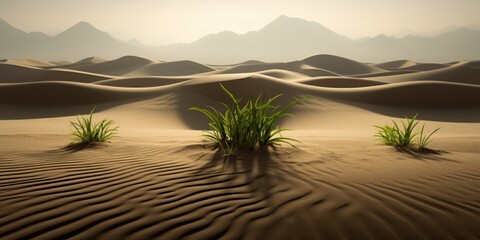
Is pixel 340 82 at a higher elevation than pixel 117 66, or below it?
below

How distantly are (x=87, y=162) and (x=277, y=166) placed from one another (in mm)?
2132

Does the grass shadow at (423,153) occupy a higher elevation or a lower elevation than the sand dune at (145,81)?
lower

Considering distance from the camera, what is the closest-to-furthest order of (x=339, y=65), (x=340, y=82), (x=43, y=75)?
(x=340, y=82) → (x=43, y=75) → (x=339, y=65)

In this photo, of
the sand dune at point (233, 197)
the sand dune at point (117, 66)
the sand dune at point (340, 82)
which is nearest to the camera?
the sand dune at point (233, 197)

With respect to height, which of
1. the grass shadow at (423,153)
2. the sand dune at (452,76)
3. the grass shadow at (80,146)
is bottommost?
the grass shadow at (80,146)

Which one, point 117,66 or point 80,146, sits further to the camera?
point 117,66

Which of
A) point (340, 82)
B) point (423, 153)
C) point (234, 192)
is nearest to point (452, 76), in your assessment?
point (340, 82)

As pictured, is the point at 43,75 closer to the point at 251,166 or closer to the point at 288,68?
the point at 288,68

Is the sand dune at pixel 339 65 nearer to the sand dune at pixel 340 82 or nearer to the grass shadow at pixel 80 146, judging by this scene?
the sand dune at pixel 340 82

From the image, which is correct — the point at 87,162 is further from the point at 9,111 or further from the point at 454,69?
the point at 454,69

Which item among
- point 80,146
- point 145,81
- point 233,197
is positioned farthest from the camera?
point 145,81

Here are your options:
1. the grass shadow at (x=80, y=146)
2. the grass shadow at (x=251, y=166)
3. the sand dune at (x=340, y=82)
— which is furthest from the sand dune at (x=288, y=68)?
the grass shadow at (x=251, y=166)

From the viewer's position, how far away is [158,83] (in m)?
30.2

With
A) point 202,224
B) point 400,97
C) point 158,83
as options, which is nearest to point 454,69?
point 400,97
